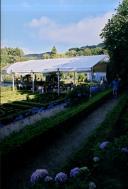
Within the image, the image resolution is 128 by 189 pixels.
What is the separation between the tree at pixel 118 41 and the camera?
24.6 meters

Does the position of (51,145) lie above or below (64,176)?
below

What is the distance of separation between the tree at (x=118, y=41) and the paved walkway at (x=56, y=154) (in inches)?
493

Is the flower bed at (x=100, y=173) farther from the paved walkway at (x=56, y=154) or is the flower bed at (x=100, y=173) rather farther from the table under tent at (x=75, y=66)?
the table under tent at (x=75, y=66)

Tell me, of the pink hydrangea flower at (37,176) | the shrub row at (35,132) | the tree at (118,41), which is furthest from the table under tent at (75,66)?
the pink hydrangea flower at (37,176)

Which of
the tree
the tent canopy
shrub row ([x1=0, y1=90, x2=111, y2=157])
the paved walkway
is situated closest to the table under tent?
the tent canopy

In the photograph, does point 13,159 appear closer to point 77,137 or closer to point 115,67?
point 77,137

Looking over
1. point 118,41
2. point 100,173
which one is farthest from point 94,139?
point 118,41

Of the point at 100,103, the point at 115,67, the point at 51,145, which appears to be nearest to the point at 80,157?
the point at 51,145

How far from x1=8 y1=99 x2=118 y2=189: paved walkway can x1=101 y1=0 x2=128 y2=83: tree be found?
41.1 ft

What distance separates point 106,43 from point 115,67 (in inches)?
99.4

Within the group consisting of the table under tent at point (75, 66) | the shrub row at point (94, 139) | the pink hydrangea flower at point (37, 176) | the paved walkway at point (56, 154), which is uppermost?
the table under tent at point (75, 66)

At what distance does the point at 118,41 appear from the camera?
25.1 m

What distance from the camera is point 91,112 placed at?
621 inches

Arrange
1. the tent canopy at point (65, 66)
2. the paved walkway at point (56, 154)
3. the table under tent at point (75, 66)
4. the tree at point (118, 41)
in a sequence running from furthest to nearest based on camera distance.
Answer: the tent canopy at point (65, 66) → the table under tent at point (75, 66) → the tree at point (118, 41) → the paved walkway at point (56, 154)
